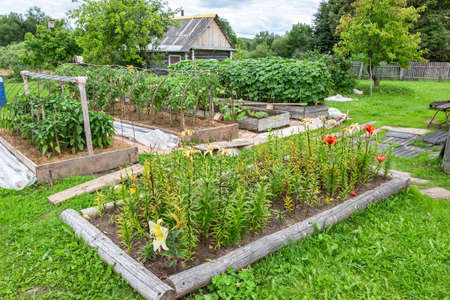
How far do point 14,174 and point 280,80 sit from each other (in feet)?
22.3

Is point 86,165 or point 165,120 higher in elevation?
point 165,120

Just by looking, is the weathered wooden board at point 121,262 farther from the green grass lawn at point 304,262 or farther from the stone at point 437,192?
the stone at point 437,192

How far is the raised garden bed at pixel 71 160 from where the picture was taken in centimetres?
432

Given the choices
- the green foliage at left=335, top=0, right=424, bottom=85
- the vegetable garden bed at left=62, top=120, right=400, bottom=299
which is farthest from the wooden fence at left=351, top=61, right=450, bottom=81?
the vegetable garden bed at left=62, top=120, right=400, bottom=299

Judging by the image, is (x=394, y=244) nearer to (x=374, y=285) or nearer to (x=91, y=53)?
(x=374, y=285)

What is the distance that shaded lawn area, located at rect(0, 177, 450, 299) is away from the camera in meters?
2.37

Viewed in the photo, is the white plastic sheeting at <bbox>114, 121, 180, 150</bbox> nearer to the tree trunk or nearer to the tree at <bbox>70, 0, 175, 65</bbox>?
the tree trunk

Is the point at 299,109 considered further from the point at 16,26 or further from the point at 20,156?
the point at 16,26

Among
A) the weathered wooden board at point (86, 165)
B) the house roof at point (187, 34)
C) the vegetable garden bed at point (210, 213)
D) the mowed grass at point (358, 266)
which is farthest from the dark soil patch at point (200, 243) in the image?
the house roof at point (187, 34)

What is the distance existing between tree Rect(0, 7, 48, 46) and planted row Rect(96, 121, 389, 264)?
40197 mm

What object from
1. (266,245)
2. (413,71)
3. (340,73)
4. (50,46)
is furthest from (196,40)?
(266,245)

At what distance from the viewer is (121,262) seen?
246 cm

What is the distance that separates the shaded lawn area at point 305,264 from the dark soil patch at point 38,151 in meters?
1.35

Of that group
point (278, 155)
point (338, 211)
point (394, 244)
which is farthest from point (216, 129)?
point (394, 244)
